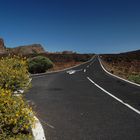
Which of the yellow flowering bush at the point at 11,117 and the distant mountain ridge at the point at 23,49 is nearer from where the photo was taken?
the yellow flowering bush at the point at 11,117

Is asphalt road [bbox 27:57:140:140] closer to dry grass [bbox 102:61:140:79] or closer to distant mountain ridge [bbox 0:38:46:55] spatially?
dry grass [bbox 102:61:140:79]

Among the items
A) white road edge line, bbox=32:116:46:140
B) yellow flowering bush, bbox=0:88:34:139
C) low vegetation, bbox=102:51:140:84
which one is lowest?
low vegetation, bbox=102:51:140:84

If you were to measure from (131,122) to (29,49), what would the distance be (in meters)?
163

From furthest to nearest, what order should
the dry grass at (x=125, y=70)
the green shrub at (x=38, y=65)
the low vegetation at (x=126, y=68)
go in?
the green shrub at (x=38, y=65) < the dry grass at (x=125, y=70) < the low vegetation at (x=126, y=68)

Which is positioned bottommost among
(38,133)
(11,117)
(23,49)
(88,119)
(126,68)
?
(126,68)

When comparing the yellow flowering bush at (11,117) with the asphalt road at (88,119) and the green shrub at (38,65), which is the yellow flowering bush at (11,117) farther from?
the green shrub at (38,65)

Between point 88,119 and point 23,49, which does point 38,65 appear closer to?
point 88,119

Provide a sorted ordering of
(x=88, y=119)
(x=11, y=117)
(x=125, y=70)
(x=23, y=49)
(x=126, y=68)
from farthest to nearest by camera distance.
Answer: (x=23, y=49) → (x=126, y=68) → (x=125, y=70) → (x=88, y=119) → (x=11, y=117)

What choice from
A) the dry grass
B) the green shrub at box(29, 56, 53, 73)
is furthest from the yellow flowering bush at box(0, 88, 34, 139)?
the green shrub at box(29, 56, 53, 73)

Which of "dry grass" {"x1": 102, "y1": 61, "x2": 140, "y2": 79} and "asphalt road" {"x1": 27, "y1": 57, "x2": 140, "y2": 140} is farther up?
"asphalt road" {"x1": 27, "y1": 57, "x2": 140, "y2": 140}

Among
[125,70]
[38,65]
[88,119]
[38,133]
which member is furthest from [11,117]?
[125,70]

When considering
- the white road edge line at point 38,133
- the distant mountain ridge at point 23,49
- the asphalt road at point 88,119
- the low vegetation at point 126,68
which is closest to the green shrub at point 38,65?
the low vegetation at point 126,68

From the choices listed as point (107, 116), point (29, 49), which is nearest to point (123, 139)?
point (107, 116)

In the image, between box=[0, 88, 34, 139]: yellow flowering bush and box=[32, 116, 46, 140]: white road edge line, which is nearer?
box=[0, 88, 34, 139]: yellow flowering bush
